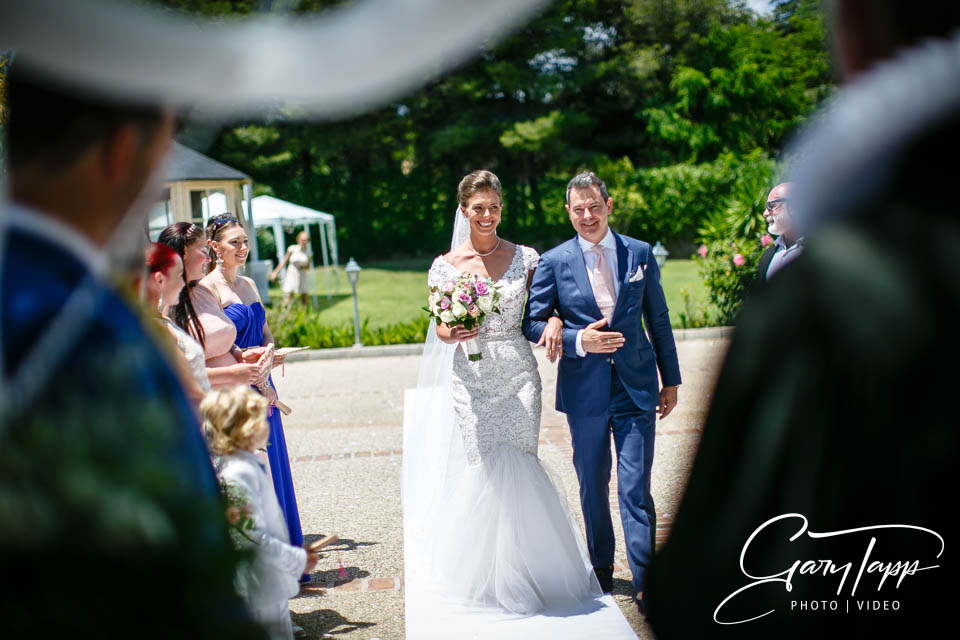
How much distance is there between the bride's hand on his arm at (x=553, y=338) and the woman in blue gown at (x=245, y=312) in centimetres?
165

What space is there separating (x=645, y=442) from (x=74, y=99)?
4040 millimetres

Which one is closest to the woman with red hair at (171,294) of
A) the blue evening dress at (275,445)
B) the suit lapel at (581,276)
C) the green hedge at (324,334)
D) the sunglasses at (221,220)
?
the blue evening dress at (275,445)

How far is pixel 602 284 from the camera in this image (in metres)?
5.00

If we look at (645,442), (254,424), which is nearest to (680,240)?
(645,442)

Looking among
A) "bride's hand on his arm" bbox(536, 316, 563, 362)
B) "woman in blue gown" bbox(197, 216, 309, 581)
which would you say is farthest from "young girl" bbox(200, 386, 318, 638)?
"bride's hand on his arm" bbox(536, 316, 563, 362)

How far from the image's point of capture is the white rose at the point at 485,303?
15.9 feet

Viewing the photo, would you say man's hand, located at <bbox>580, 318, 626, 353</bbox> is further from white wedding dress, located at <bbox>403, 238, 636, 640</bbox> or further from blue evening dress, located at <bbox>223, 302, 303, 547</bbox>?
blue evening dress, located at <bbox>223, 302, 303, 547</bbox>

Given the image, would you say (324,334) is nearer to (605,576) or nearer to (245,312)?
(245,312)

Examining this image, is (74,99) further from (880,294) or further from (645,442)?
(645,442)

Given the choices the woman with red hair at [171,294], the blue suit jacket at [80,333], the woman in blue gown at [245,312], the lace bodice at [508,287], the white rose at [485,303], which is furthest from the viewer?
the lace bodice at [508,287]

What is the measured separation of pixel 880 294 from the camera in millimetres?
1101

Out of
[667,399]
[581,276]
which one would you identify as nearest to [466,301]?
[581,276]

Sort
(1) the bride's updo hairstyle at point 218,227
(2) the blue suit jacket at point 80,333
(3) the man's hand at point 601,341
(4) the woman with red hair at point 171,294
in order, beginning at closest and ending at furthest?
(2) the blue suit jacket at point 80,333
(4) the woman with red hair at point 171,294
(3) the man's hand at point 601,341
(1) the bride's updo hairstyle at point 218,227

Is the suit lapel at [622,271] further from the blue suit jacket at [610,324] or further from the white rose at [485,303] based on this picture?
the white rose at [485,303]
